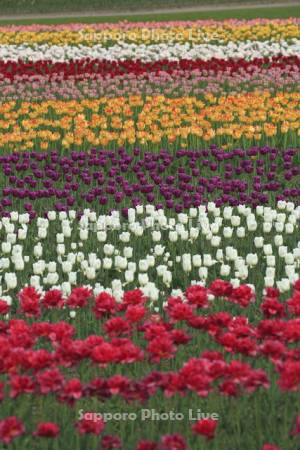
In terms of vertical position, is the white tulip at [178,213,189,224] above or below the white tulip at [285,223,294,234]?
above

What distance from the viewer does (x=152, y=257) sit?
738 cm

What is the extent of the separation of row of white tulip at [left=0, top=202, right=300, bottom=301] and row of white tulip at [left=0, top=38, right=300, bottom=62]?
11929mm

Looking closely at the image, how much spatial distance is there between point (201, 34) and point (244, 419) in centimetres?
2083

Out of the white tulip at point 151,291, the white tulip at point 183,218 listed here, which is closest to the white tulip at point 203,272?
the white tulip at point 151,291

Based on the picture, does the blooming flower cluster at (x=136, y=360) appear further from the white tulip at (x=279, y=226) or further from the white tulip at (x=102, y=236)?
the white tulip at (x=279, y=226)

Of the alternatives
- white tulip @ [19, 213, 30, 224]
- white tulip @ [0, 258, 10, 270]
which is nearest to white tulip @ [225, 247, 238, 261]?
white tulip @ [0, 258, 10, 270]

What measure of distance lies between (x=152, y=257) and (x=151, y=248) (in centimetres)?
83

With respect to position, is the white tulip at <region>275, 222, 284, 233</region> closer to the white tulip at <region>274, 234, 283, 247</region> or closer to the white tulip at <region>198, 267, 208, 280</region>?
the white tulip at <region>274, 234, 283, 247</region>

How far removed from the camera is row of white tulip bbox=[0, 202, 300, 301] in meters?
7.23

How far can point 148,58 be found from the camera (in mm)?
21031

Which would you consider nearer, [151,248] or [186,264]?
[186,264]

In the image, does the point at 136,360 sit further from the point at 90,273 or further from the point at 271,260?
the point at 271,260

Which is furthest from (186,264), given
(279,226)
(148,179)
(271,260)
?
(148,179)

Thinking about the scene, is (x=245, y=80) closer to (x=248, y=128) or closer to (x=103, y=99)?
(x=103, y=99)
